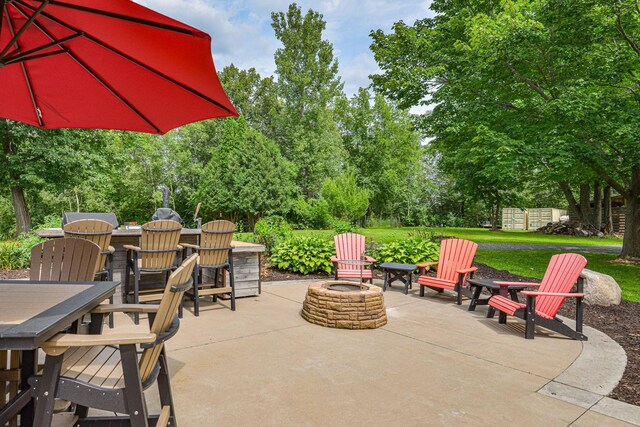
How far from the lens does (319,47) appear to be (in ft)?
80.1

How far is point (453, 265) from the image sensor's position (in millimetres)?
5656

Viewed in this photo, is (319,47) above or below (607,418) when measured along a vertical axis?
above

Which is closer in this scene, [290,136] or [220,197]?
[220,197]

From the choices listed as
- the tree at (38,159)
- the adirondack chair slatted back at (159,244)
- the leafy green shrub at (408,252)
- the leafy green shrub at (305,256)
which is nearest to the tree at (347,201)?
the leafy green shrub at (408,252)

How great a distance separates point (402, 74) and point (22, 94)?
10192 millimetres

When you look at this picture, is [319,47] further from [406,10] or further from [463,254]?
[463,254]

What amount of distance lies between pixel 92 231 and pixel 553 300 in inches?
195

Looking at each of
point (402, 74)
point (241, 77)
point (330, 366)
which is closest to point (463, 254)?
point (330, 366)

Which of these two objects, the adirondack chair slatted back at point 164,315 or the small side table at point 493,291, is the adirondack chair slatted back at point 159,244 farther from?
the small side table at point 493,291

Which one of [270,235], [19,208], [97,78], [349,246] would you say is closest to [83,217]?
[270,235]

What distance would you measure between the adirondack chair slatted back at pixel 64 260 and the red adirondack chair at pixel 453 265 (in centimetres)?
429

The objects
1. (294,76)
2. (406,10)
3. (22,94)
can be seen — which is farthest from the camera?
(294,76)

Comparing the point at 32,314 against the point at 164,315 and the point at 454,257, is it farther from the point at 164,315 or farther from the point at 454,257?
the point at 454,257

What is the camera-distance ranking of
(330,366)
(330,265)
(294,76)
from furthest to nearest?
(294,76)
(330,265)
(330,366)
